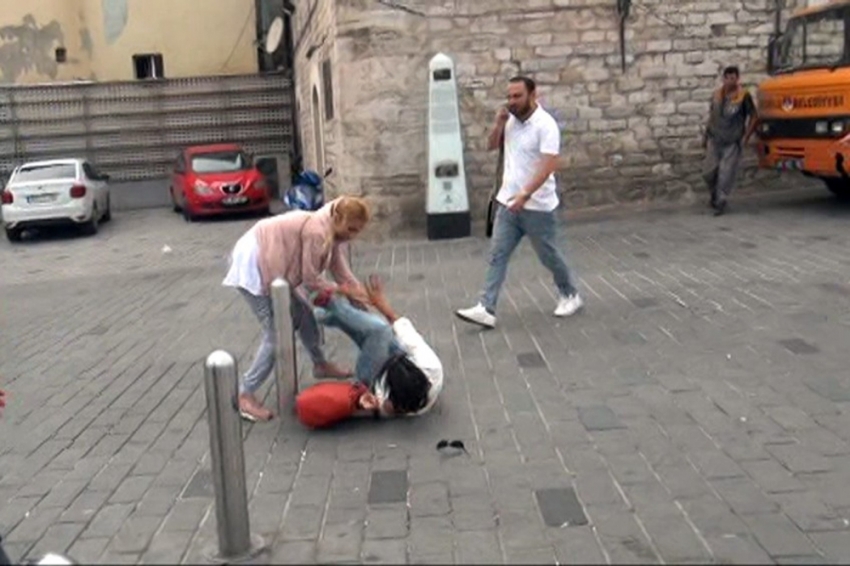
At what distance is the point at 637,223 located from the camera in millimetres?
13195

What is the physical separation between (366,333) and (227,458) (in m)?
2.04

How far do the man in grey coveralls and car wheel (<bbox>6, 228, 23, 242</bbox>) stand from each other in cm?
1299

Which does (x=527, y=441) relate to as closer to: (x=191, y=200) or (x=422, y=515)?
(x=422, y=515)

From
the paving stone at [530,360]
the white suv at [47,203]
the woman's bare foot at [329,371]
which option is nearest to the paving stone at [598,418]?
the paving stone at [530,360]

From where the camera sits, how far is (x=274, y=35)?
25234mm

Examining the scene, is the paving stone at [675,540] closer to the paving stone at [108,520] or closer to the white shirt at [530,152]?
the paving stone at [108,520]

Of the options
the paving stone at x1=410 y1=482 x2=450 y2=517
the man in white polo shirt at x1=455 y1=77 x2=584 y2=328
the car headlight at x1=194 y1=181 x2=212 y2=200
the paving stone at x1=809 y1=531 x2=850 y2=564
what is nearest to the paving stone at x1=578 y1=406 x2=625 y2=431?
the paving stone at x1=410 y1=482 x2=450 y2=517

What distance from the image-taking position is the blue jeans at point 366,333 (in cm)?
578

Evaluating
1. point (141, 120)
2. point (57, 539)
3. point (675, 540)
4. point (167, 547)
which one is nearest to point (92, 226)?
point (141, 120)

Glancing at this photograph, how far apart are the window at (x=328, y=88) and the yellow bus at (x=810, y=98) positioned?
6.05 m

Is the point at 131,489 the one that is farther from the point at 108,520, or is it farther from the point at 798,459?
the point at 798,459

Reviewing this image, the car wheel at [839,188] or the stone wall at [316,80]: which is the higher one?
the stone wall at [316,80]

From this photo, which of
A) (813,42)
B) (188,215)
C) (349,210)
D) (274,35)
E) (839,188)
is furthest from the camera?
(274,35)

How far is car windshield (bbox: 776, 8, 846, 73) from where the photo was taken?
40.4 feet
